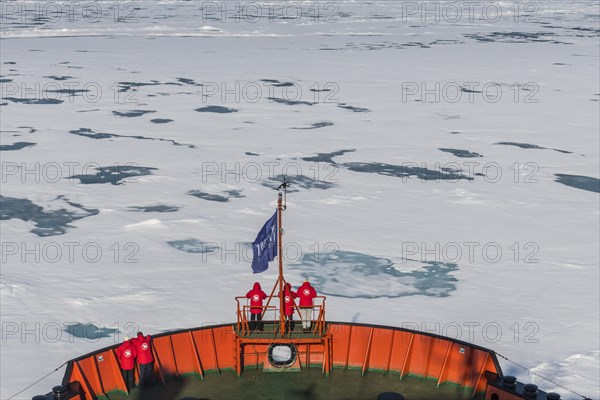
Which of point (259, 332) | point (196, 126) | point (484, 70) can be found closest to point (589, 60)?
point (484, 70)

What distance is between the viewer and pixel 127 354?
1221 centimetres

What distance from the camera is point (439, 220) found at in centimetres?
2544

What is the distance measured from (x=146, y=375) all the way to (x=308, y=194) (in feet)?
52.0

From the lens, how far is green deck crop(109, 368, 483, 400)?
12289 mm

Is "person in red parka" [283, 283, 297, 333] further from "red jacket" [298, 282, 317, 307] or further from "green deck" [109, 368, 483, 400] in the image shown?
"green deck" [109, 368, 483, 400]

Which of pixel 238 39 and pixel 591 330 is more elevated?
pixel 238 39

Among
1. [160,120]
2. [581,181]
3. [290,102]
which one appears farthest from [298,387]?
[290,102]

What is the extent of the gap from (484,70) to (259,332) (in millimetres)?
44902

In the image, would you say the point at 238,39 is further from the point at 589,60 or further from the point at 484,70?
the point at 589,60

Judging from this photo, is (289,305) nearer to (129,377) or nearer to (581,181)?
(129,377)

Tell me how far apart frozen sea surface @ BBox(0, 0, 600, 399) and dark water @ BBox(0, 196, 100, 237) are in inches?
3.9

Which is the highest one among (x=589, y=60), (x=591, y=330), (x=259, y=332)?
(x=589, y=60)

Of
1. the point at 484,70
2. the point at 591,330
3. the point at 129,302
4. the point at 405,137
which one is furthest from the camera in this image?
the point at 484,70

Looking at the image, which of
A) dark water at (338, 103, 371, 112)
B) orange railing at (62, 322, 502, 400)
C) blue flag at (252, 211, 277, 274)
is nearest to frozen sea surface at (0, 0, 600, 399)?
dark water at (338, 103, 371, 112)
